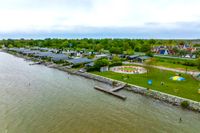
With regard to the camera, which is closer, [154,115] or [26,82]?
[154,115]

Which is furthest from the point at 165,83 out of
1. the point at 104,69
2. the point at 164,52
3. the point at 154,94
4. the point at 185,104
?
the point at 164,52

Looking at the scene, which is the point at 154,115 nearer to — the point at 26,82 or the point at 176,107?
the point at 176,107

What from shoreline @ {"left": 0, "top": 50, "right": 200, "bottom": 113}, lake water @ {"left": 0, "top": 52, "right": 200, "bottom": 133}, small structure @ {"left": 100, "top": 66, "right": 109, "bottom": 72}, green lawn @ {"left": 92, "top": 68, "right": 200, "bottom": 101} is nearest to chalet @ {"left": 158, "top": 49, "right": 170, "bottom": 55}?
green lawn @ {"left": 92, "top": 68, "right": 200, "bottom": 101}

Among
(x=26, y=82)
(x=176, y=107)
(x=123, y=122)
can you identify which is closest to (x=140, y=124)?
(x=123, y=122)

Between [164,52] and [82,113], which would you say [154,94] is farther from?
[164,52]

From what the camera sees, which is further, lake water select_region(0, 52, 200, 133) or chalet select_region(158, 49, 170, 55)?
chalet select_region(158, 49, 170, 55)

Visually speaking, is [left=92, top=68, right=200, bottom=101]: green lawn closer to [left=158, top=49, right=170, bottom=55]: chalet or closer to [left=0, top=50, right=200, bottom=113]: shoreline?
[left=0, top=50, right=200, bottom=113]: shoreline

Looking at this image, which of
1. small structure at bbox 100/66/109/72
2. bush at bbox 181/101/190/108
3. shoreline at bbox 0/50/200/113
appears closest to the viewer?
shoreline at bbox 0/50/200/113
